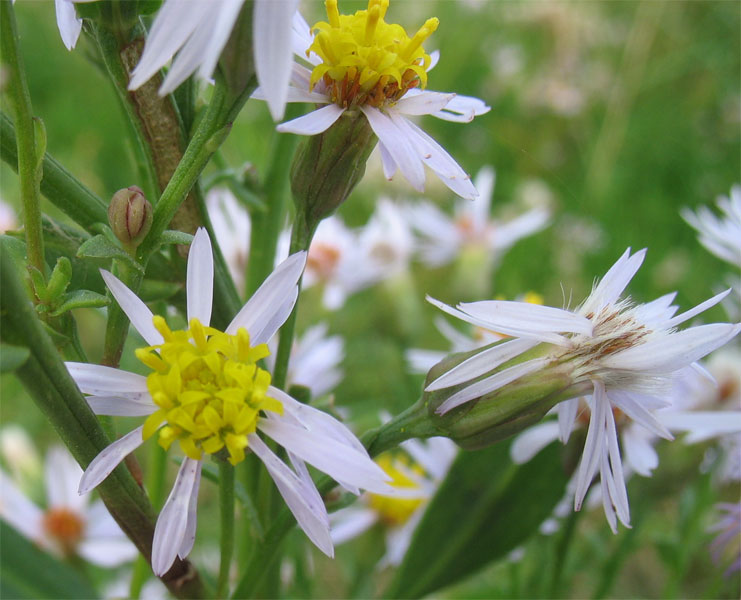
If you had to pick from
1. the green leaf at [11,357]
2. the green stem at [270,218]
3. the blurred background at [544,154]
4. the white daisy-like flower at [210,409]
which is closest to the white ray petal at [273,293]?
the white daisy-like flower at [210,409]

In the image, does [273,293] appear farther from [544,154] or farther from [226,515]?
[544,154]

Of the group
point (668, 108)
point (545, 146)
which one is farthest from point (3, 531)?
point (668, 108)

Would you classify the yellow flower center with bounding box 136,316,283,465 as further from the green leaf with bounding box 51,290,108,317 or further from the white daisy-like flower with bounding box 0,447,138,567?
the white daisy-like flower with bounding box 0,447,138,567

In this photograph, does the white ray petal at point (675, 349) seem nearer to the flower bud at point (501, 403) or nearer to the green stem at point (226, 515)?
the flower bud at point (501, 403)

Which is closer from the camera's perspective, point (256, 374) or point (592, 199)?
point (256, 374)

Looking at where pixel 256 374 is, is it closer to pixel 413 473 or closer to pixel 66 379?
pixel 66 379

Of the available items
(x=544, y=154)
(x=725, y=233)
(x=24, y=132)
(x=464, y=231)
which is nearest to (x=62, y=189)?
(x=24, y=132)
